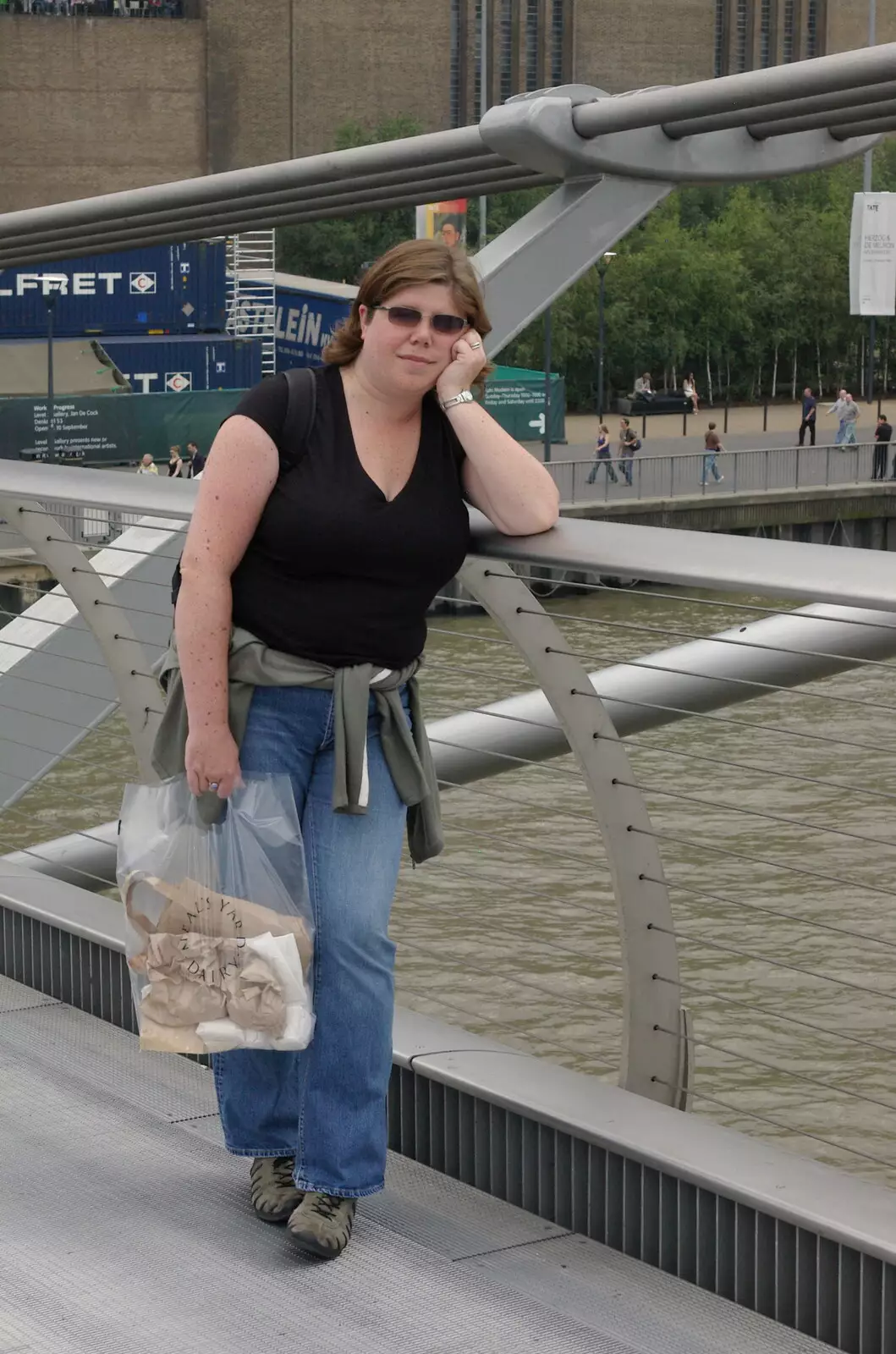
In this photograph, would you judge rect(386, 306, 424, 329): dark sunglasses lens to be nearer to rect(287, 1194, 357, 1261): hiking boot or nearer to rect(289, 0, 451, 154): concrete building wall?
rect(287, 1194, 357, 1261): hiking boot

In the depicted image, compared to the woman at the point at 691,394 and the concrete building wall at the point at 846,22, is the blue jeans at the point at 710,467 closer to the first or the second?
the woman at the point at 691,394

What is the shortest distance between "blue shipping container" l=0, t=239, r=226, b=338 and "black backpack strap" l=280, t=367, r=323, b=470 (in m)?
32.5

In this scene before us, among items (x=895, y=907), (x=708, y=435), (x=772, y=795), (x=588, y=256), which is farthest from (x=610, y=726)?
(x=708, y=435)

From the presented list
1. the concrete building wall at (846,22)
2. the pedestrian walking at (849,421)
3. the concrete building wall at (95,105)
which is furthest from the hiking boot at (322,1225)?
the concrete building wall at (846,22)

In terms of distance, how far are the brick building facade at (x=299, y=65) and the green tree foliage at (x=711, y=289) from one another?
322 centimetres

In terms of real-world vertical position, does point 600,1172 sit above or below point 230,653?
below

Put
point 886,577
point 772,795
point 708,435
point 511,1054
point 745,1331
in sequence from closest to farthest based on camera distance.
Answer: point 886,577
point 745,1331
point 511,1054
point 772,795
point 708,435

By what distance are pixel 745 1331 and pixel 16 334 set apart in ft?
108

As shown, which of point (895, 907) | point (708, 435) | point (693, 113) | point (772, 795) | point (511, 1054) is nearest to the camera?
point (511, 1054)

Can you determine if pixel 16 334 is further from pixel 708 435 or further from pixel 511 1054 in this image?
pixel 511 1054

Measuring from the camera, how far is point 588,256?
436 centimetres

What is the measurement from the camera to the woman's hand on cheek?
101 inches

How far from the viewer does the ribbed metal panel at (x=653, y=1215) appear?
7.70ft

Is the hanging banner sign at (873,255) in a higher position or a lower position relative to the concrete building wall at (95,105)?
lower
